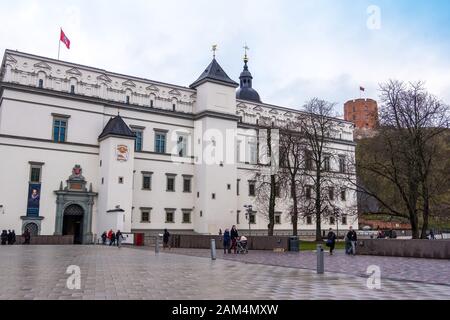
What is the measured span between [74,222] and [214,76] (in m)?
22.5

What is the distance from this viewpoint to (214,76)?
175 feet

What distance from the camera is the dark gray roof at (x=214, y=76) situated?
53.0 m

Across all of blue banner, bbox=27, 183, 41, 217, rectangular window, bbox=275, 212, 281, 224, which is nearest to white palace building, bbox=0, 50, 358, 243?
blue banner, bbox=27, 183, 41, 217

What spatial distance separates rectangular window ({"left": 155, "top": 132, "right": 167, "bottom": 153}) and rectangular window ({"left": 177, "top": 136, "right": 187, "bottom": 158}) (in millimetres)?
1743

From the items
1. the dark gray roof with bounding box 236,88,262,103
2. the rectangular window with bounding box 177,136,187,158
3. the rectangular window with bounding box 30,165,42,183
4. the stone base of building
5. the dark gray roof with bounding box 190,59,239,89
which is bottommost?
the stone base of building

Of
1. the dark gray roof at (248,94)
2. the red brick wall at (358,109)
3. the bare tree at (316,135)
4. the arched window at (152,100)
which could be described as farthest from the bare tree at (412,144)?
the red brick wall at (358,109)

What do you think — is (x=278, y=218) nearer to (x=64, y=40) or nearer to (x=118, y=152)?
(x=118, y=152)

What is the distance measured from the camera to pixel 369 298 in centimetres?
1027

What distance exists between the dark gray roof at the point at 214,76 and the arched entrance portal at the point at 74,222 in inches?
785

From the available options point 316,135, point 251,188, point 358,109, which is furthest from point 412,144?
point 358,109

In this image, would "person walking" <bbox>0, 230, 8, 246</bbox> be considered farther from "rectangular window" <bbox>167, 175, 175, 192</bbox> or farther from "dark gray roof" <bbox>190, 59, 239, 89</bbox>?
"dark gray roof" <bbox>190, 59, 239, 89</bbox>

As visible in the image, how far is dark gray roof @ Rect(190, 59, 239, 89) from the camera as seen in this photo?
53.0 metres

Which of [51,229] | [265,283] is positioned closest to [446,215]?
[265,283]

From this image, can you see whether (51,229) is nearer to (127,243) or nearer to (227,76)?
(127,243)
